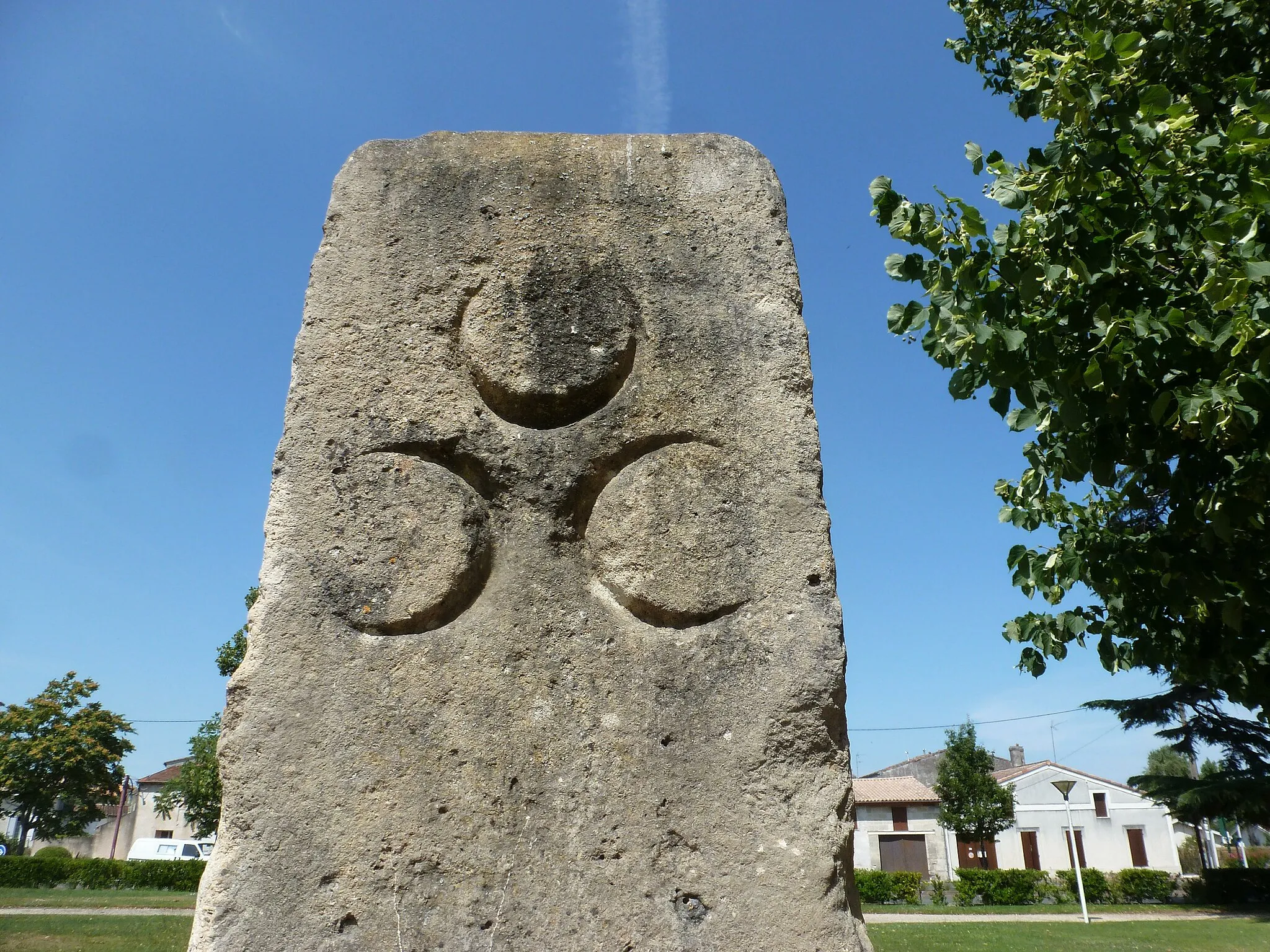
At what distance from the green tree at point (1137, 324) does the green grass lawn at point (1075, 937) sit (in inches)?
302

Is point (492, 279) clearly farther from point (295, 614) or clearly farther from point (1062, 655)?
point (1062, 655)

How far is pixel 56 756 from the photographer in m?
27.0

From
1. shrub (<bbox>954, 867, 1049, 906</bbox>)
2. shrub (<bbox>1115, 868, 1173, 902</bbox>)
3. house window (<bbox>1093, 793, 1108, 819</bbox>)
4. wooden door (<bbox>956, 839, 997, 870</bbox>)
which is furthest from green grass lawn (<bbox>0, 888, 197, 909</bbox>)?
house window (<bbox>1093, 793, 1108, 819</bbox>)

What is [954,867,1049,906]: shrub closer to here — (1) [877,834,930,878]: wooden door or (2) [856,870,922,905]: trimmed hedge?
(2) [856,870,922,905]: trimmed hedge

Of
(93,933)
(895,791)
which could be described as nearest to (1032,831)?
(895,791)

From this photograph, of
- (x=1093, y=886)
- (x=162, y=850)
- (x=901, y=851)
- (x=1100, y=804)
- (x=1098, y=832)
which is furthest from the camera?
(x=1100, y=804)

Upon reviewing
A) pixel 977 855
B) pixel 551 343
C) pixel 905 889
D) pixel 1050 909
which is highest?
pixel 551 343

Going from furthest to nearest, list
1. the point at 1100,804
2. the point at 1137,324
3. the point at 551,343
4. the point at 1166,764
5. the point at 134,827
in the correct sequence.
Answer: the point at 1166,764 → the point at 134,827 → the point at 1100,804 → the point at 1137,324 → the point at 551,343

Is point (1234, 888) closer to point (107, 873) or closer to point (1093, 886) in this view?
point (1093, 886)

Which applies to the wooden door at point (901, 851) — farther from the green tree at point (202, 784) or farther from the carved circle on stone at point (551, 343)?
the carved circle on stone at point (551, 343)

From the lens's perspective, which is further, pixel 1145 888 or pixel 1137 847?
pixel 1137 847

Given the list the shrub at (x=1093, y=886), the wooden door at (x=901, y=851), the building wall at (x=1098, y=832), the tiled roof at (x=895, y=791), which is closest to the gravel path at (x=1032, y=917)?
the shrub at (x=1093, y=886)

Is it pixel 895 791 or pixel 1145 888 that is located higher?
pixel 895 791

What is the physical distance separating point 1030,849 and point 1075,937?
25.8 metres
